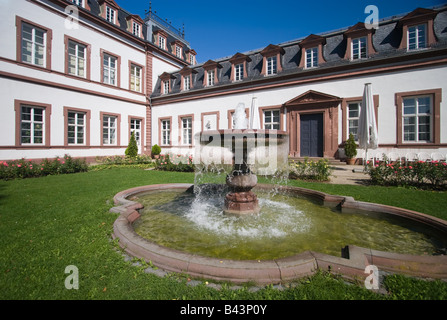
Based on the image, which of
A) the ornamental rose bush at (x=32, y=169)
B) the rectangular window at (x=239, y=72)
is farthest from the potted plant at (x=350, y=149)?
the ornamental rose bush at (x=32, y=169)

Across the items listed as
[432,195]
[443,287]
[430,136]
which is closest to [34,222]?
[443,287]

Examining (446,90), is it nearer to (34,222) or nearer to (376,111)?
(376,111)

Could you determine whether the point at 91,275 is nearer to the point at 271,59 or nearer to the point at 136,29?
the point at 271,59

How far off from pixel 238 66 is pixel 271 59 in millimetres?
2831

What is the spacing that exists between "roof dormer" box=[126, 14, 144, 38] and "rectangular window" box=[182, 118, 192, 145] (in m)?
9.12

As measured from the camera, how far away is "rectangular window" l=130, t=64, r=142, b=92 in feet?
67.5

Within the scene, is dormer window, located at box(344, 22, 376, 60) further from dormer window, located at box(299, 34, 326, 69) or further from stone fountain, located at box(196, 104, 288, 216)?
stone fountain, located at box(196, 104, 288, 216)

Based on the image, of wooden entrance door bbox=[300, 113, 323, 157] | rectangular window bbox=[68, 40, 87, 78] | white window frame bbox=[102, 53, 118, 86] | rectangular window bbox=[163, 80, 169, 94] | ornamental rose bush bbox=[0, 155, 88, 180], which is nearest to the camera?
ornamental rose bush bbox=[0, 155, 88, 180]

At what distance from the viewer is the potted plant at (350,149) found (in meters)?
13.1

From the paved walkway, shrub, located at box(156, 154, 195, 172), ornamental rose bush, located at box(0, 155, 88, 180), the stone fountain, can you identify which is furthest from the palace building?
shrub, located at box(156, 154, 195, 172)

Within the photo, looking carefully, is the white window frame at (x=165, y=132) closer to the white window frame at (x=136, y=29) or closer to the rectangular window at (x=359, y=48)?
the white window frame at (x=136, y=29)

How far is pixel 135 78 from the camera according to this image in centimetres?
2105

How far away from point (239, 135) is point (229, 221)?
168cm

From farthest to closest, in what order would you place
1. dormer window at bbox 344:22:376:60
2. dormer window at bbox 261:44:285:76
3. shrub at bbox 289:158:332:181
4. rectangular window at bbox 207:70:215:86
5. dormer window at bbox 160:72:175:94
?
1. dormer window at bbox 160:72:175:94
2. rectangular window at bbox 207:70:215:86
3. dormer window at bbox 261:44:285:76
4. dormer window at bbox 344:22:376:60
5. shrub at bbox 289:158:332:181
